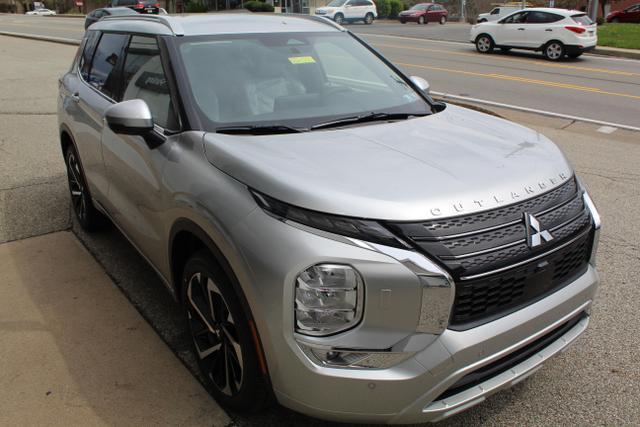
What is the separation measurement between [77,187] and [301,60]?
8.30 ft

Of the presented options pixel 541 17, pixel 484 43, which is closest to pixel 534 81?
pixel 541 17

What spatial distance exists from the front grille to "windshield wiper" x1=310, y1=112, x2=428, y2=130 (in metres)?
1.05

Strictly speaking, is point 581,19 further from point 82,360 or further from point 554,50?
point 82,360

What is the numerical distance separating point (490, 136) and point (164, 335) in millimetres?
2178

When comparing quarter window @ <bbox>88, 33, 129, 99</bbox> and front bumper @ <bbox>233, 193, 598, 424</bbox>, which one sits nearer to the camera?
front bumper @ <bbox>233, 193, 598, 424</bbox>

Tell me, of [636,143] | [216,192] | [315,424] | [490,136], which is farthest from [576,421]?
[636,143]

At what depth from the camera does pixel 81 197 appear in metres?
4.82

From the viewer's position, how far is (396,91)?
11.9 feet

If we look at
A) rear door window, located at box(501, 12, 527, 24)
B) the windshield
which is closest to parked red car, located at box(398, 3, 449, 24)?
rear door window, located at box(501, 12, 527, 24)

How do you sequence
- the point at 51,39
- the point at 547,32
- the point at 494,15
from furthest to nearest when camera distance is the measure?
the point at 494,15 → the point at 51,39 → the point at 547,32

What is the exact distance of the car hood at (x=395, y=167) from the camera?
7.20ft

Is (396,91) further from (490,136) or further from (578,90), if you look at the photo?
(578,90)

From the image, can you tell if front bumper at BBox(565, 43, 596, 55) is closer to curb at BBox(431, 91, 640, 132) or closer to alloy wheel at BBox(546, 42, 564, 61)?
alloy wheel at BBox(546, 42, 564, 61)

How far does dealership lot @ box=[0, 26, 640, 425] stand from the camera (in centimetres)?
274
